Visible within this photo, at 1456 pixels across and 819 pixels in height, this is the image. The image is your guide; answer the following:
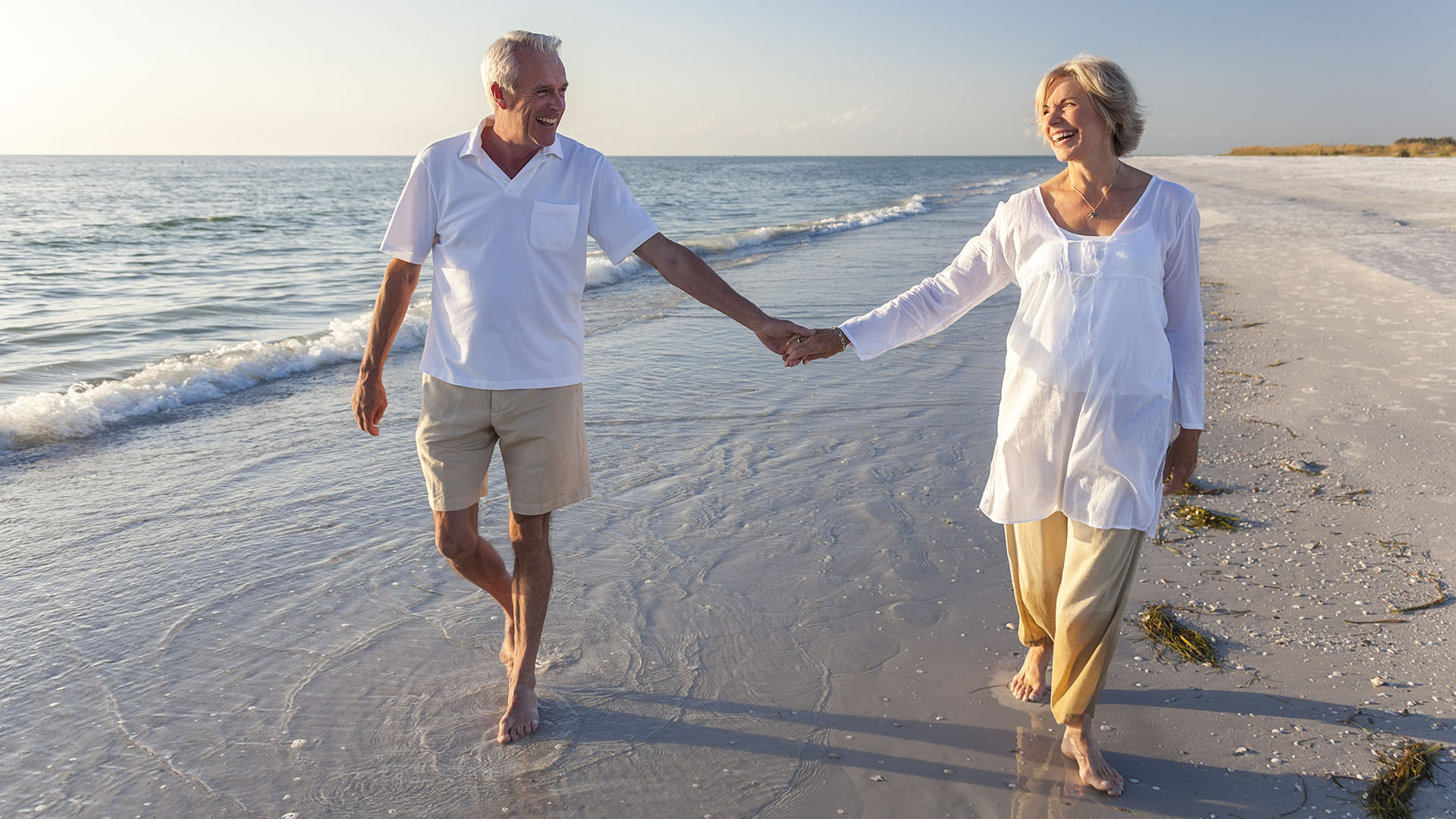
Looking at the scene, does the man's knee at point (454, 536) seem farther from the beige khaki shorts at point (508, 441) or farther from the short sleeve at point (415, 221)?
the short sleeve at point (415, 221)

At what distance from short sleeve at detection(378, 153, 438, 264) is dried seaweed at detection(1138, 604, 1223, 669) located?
3.02m

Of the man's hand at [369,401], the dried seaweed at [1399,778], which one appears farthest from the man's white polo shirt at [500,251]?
the dried seaweed at [1399,778]

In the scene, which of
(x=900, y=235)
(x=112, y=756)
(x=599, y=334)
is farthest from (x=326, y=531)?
(x=900, y=235)

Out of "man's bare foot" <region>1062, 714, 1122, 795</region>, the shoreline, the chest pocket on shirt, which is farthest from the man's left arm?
the shoreline

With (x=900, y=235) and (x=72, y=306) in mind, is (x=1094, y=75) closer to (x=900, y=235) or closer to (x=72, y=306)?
(x=72, y=306)

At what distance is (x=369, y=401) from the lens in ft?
10.7

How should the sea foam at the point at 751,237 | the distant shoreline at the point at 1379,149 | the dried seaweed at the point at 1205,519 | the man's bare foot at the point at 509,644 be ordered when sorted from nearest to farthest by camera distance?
the man's bare foot at the point at 509,644 < the dried seaweed at the point at 1205,519 < the sea foam at the point at 751,237 < the distant shoreline at the point at 1379,149

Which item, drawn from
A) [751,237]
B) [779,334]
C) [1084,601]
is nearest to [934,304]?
[779,334]

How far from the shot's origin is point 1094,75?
9.18 ft

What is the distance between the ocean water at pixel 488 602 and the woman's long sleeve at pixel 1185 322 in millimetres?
1202

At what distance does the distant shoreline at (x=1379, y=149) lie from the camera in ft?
173

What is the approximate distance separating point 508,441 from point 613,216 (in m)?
0.84

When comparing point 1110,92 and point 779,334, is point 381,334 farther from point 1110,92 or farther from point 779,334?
point 1110,92

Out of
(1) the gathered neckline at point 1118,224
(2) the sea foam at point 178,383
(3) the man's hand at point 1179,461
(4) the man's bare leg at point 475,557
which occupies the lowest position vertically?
(2) the sea foam at point 178,383
